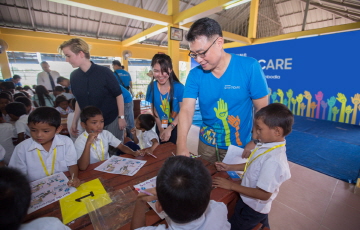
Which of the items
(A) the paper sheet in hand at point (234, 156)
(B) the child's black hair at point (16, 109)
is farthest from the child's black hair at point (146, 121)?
(B) the child's black hair at point (16, 109)

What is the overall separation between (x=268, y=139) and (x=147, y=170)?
2.70 feet

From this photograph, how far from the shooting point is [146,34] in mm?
8188

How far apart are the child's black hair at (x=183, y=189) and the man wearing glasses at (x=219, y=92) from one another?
0.50 metres

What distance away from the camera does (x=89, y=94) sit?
1.85 meters

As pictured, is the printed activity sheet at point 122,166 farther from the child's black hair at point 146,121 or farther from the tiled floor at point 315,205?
the tiled floor at point 315,205

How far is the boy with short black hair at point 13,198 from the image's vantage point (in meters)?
0.53

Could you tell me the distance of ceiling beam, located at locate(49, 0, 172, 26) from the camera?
4.50 metres

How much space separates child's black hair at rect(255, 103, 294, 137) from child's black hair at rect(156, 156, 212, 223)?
23.2 inches

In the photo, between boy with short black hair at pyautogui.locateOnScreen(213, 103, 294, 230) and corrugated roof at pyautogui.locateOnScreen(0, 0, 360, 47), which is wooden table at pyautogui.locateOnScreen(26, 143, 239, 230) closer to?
boy with short black hair at pyautogui.locateOnScreen(213, 103, 294, 230)

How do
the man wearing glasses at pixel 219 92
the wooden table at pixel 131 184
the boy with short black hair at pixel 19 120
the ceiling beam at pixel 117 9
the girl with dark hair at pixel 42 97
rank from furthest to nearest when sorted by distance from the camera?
the ceiling beam at pixel 117 9, the girl with dark hair at pixel 42 97, the boy with short black hair at pixel 19 120, the man wearing glasses at pixel 219 92, the wooden table at pixel 131 184

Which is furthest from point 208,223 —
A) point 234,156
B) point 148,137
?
point 148,137

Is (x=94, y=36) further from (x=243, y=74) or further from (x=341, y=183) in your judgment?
(x=341, y=183)

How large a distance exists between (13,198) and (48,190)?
1.78 ft

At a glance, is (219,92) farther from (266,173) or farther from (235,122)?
(266,173)
